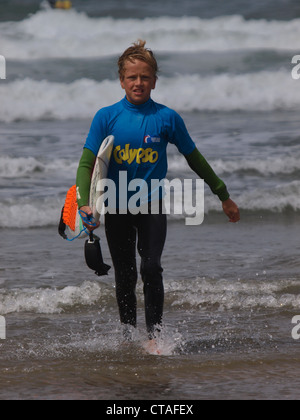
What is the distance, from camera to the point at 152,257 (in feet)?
14.8

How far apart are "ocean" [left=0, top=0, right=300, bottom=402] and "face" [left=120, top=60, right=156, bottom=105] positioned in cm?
139

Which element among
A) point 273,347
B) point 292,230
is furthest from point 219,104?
point 273,347

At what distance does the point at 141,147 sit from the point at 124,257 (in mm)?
676

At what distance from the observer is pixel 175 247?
805 cm

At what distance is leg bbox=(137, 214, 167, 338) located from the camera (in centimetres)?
451

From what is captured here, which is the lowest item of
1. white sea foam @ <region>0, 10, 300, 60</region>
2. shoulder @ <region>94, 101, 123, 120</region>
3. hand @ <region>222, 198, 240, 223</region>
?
hand @ <region>222, 198, 240, 223</region>

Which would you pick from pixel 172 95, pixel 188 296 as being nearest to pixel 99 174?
pixel 188 296

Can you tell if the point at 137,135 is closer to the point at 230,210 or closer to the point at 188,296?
the point at 230,210

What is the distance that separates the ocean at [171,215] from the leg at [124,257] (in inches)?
8.1

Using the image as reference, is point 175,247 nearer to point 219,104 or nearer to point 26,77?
point 219,104

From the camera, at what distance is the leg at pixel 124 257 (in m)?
4.61

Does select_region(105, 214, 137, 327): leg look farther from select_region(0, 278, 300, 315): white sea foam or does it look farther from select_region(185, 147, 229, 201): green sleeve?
select_region(0, 278, 300, 315): white sea foam

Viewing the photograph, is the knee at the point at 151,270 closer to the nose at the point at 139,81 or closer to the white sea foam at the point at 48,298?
the nose at the point at 139,81

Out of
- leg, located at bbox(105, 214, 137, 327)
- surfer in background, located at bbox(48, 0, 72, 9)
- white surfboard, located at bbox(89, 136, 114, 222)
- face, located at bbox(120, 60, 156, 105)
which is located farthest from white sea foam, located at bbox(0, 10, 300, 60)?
white surfboard, located at bbox(89, 136, 114, 222)
